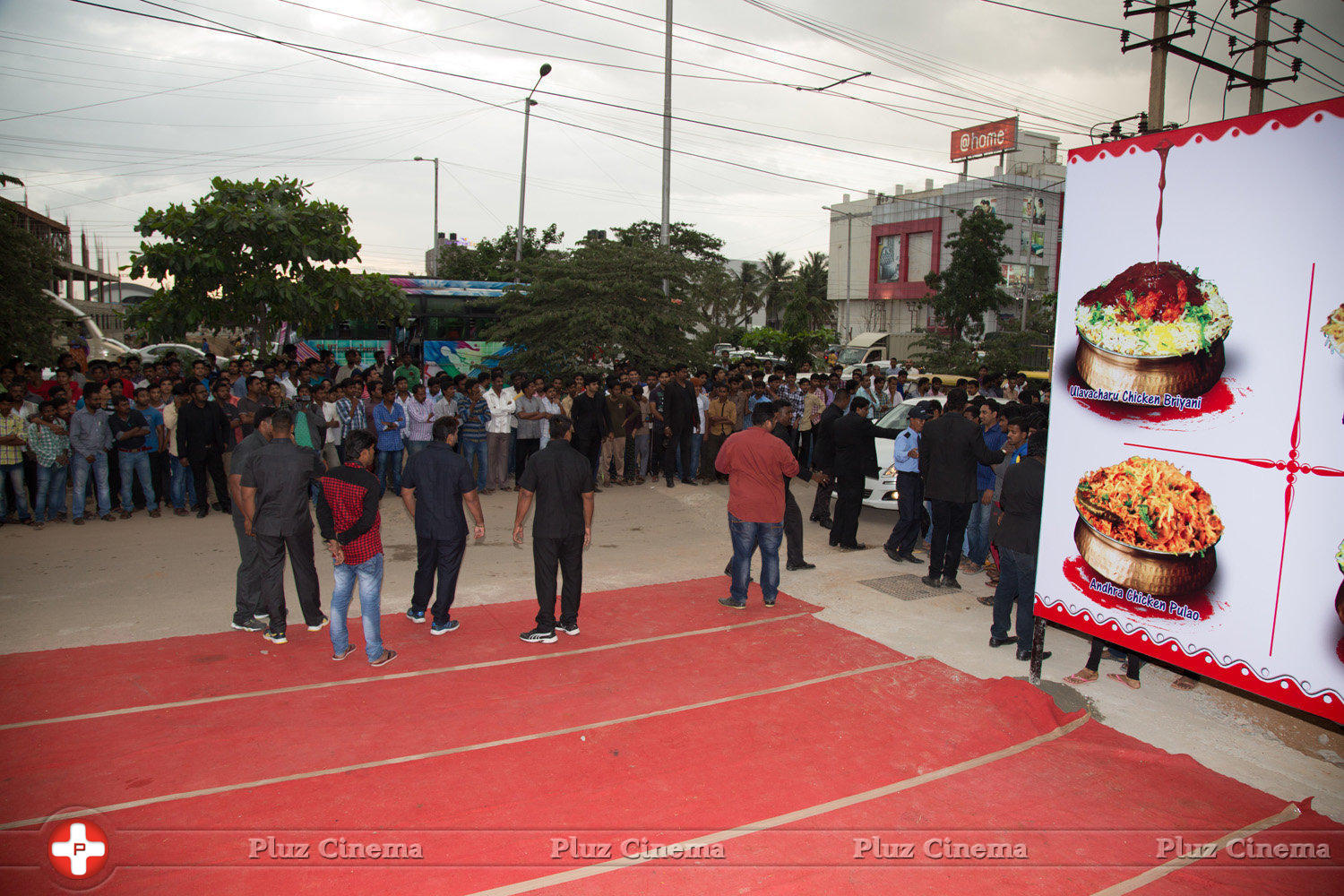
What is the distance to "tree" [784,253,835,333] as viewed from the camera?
47.4 meters

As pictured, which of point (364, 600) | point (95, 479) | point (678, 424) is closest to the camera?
point (364, 600)

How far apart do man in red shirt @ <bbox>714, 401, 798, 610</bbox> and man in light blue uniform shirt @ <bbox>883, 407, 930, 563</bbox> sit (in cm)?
224

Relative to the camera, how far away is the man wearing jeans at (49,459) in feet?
32.9

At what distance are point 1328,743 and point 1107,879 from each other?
9.48 ft

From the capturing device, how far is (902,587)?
29.3 ft

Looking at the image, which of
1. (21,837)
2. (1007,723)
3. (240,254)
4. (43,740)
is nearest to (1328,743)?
(1007,723)

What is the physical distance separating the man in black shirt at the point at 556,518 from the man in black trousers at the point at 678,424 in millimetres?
7080

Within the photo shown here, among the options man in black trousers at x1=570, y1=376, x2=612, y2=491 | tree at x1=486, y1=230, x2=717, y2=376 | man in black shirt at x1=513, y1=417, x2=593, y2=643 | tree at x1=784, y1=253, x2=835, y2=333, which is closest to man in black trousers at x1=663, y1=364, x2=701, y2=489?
man in black trousers at x1=570, y1=376, x2=612, y2=491

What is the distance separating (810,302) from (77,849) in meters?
59.4

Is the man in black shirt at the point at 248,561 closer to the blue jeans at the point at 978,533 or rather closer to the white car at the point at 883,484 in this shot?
the blue jeans at the point at 978,533

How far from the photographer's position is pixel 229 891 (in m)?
3.72

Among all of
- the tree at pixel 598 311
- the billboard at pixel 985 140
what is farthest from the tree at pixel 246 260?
the billboard at pixel 985 140

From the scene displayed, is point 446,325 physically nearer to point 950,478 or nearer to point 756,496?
point 756,496

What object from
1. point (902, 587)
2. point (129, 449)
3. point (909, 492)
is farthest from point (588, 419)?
point (129, 449)
